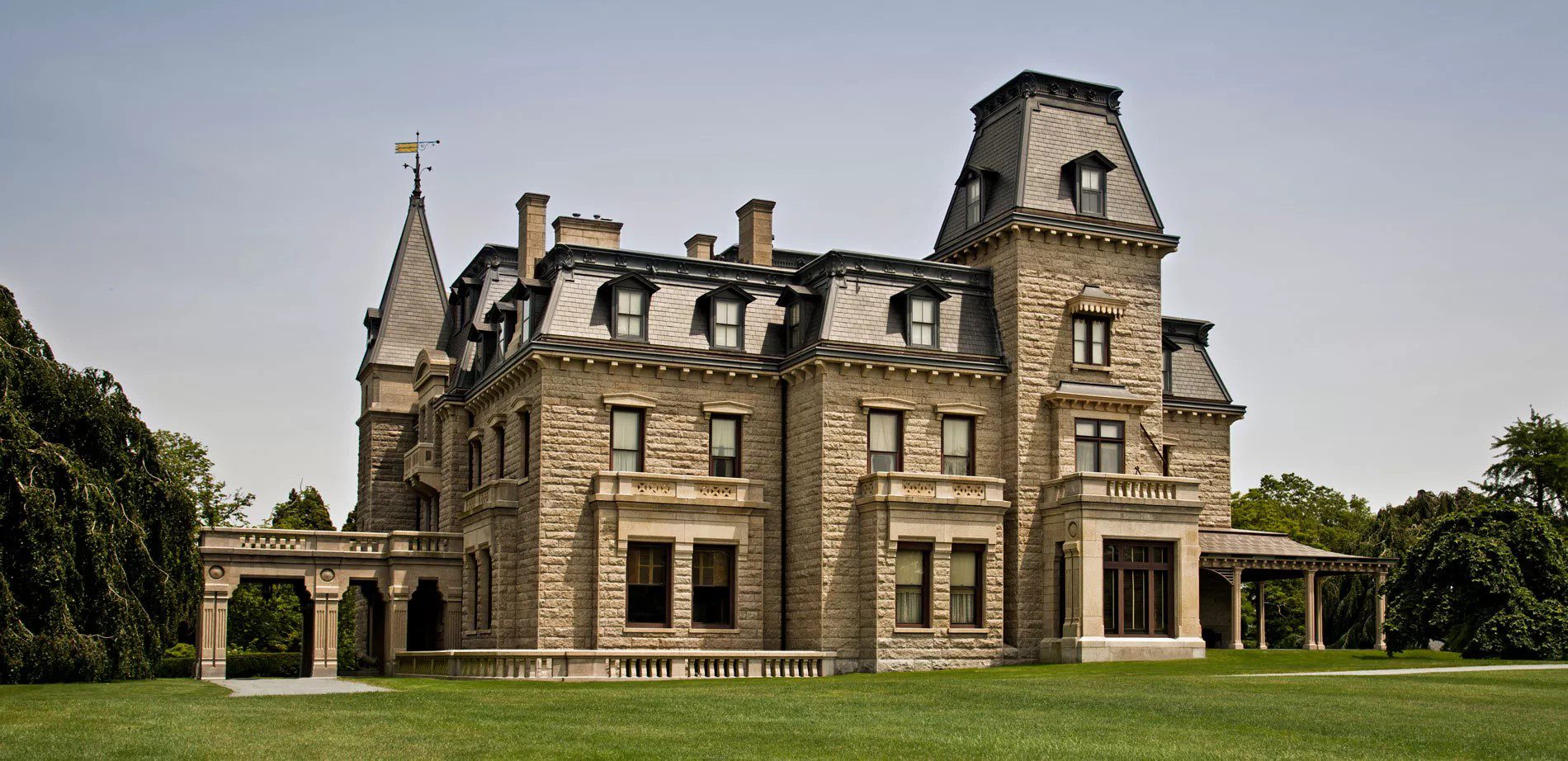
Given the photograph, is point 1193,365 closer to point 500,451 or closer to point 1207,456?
point 1207,456

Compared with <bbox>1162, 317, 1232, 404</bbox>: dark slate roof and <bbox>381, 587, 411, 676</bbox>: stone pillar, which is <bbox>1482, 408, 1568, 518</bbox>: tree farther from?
<bbox>381, 587, 411, 676</bbox>: stone pillar

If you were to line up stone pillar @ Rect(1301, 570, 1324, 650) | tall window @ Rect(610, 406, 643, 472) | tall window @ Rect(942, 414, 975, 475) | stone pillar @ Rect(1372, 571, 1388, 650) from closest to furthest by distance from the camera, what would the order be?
1. tall window @ Rect(610, 406, 643, 472)
2. tall window @ Rect(942, 414, 975, 475)
3. stone pillar @ Rect(1301, 570, 1324, 650)
4. stone pillar @ Rect(1372, 571, 1388, 650)

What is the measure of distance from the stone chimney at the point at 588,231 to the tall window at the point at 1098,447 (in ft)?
41.7

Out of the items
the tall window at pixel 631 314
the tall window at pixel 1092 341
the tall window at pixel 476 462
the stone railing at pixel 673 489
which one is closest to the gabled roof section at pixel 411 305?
the tall window at pixel 476 462

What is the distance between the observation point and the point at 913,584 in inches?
1414

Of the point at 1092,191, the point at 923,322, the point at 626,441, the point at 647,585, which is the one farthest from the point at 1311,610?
the point at 626,441

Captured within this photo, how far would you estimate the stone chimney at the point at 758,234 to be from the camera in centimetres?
4122

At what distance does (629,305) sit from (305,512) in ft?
161

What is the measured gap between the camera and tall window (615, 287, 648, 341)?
1420 inches

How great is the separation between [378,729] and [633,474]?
16.6 metres

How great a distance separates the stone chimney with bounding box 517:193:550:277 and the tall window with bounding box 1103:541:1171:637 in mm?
15889

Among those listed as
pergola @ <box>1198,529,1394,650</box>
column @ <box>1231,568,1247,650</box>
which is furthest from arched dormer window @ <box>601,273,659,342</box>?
column @ <box>1231,568,1247,650</box>

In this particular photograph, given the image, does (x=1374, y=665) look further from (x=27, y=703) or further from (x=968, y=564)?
(x=27, y=703)

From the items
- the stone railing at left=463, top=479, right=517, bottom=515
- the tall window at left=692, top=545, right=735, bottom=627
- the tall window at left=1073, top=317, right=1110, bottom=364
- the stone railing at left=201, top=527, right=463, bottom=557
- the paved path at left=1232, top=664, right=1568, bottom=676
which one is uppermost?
the tall window at left=1073, top=317, right=1110, bottom=364
